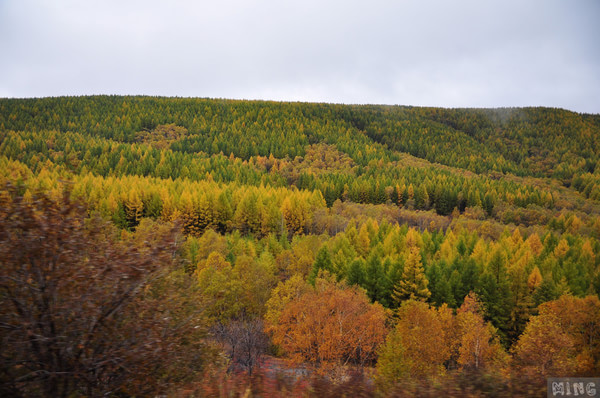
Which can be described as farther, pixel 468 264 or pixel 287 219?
pixel 287 219

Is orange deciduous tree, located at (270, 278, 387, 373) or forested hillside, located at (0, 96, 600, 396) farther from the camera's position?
orange deciduous tree, located at (270, 278, 387, 373)

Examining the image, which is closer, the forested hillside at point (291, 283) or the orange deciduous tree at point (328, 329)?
the forested hillside at point (291, 283)

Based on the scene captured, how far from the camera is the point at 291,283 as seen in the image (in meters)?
35.2

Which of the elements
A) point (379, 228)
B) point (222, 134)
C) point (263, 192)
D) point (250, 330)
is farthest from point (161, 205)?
point (222, 134)

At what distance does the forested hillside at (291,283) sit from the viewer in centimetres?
564

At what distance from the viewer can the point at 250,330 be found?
25406 millimetres

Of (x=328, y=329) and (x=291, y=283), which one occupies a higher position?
(x=291, y=283)

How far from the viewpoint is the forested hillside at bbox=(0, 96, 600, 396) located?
5645 millimetres

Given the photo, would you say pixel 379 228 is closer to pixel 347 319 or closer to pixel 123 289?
pixel 347 319

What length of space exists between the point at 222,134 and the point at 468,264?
162 metres

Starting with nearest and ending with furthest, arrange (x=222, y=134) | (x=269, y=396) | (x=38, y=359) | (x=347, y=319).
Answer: (x=38, y=359) → (x=269, y=396) → (x=347, y=319) → (x=222, y=134)

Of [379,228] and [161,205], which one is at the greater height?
[161,205]

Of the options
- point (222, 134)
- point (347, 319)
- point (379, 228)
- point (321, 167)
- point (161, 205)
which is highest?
point (222, 134)

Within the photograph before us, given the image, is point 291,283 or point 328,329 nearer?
point 328,329
